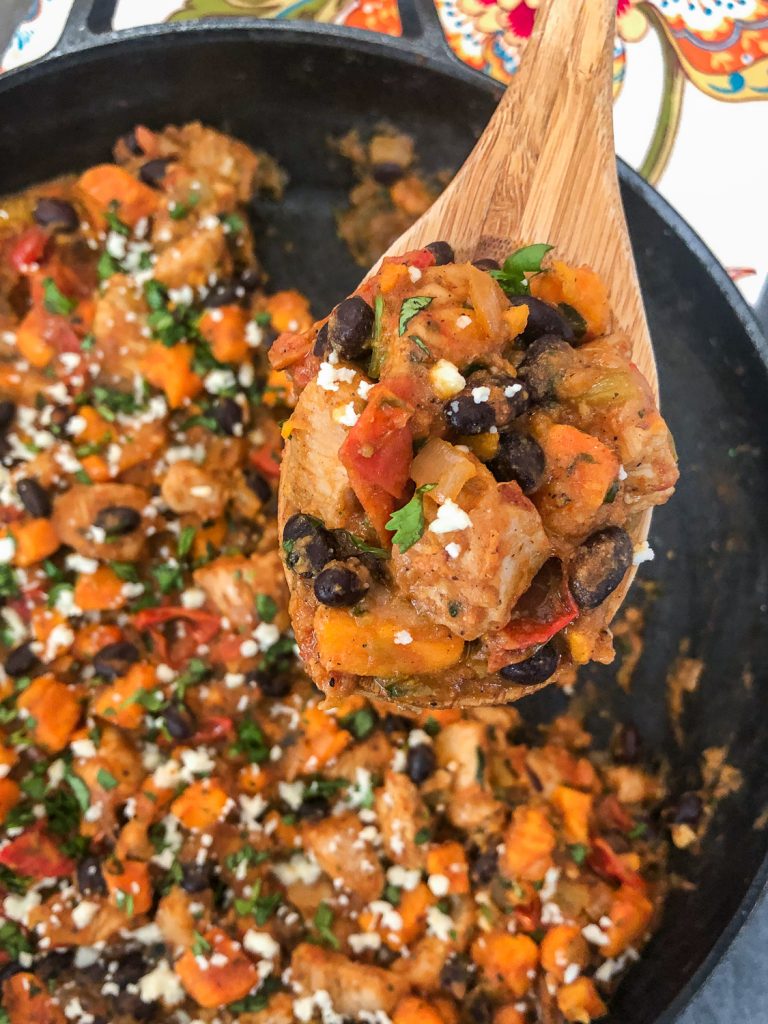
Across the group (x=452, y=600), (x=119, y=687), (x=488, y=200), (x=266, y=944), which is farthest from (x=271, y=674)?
(x=488, y=200)

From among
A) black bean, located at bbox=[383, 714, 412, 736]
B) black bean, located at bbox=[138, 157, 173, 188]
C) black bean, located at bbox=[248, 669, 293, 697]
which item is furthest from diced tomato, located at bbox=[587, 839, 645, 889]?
black bean, located at bbox=[138, 157, 173, 188]

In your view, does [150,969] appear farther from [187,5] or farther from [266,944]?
[187,5]

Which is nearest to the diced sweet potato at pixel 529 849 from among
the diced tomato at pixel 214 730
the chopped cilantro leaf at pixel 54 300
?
the diced tomato at pixel 214 730

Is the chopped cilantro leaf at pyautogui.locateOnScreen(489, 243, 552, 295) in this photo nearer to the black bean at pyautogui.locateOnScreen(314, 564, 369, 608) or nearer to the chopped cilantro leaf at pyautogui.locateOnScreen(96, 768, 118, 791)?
the black bean at pyautogui.locateOnScreen(314, 564, 369, 608)

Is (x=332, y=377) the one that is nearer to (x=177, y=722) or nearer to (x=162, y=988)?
(x=177, y=722)

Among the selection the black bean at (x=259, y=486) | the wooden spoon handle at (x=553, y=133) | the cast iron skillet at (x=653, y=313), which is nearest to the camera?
the wooden spoon handle at (x=553, y=133)

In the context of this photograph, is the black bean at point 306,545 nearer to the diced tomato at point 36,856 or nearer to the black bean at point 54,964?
the diced tomato at point 36,856
